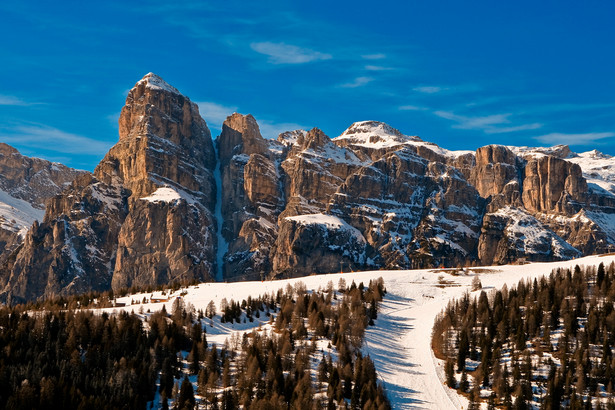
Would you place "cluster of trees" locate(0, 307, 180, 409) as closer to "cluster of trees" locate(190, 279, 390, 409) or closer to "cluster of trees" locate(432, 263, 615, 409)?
"cluster of trees" locate(190, 279, 390, 409)

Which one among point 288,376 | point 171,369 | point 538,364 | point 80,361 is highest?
point 80,361

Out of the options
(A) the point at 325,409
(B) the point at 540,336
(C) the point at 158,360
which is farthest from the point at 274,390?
(B) the point at 540,336

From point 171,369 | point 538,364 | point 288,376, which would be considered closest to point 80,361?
point 171,369

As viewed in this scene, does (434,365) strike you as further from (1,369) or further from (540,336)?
(1,369)

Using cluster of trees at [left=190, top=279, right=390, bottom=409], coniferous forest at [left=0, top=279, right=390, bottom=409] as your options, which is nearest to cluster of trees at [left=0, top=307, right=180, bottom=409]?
coniferous forest at [left=0, top=279, right=390, bottom=409]

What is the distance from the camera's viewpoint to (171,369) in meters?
179

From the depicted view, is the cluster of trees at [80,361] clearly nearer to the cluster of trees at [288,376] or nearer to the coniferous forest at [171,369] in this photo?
the coniferous forest at [171,369]

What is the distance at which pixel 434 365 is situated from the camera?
193 meters

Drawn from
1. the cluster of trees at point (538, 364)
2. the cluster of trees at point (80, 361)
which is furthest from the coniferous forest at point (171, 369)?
the cluster of trees at point (538, 364)

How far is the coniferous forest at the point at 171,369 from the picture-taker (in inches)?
6447

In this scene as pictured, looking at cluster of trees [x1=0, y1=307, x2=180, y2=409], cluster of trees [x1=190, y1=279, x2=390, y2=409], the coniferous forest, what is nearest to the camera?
cluster of trees [x1=0, y1=307, x2=180, y2=409]

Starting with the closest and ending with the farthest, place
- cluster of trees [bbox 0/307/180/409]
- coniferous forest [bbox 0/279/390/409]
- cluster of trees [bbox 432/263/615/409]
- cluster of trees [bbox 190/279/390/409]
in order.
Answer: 1. cluster of trees [bbox 0/307/180/409]
2. coniferous forest [bbox 0/279/390/409]
3. cluster of trees [bbox 190/279/390/409]
4. cluster of trees [bbox 432/263/615/409]

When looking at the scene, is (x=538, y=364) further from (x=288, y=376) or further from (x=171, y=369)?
(x=171, y=369)

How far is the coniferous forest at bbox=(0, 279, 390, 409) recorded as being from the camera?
164 m
